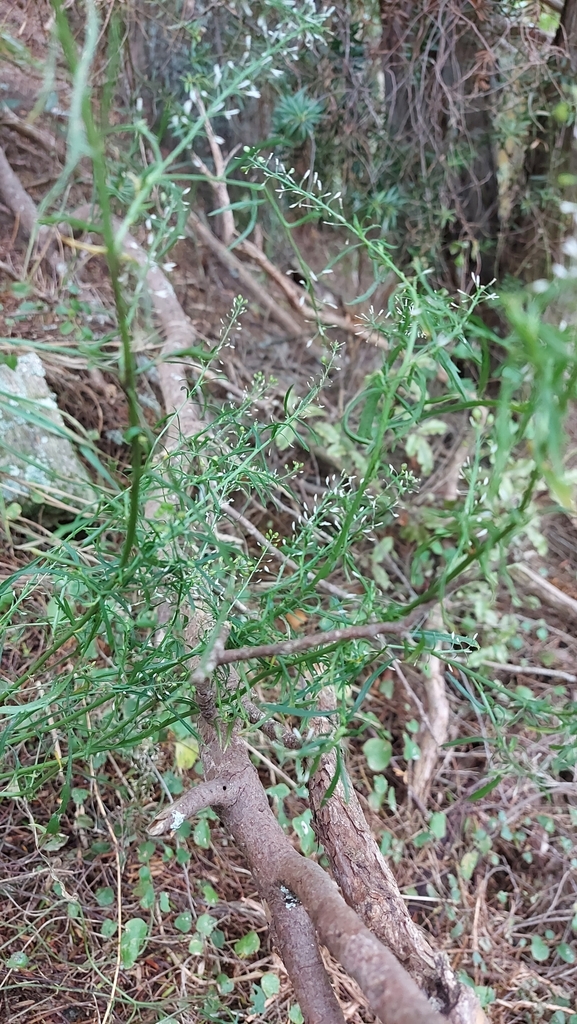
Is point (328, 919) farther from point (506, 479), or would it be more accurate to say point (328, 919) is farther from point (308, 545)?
point (506, 479)

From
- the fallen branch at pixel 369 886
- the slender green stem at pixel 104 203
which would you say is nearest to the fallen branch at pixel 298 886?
the fallen branch at pixel 369 886

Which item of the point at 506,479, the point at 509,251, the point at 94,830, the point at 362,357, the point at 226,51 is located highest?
the point at 226,51

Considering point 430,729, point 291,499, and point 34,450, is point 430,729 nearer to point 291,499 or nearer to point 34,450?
point 291,499

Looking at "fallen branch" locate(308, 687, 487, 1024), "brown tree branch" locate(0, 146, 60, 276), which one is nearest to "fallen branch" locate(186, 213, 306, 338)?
"brown tree branch" locate(0, 146, 60, 276)

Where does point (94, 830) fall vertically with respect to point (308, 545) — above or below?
below

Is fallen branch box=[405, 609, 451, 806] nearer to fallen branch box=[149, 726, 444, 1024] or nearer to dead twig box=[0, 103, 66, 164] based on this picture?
fallen branch box=[149, 726, 444, 1024]

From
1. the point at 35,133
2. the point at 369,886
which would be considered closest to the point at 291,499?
the point at 369,886

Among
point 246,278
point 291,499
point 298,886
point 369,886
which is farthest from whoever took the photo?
point 246,278

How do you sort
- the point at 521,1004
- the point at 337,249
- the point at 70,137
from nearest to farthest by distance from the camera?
the point at 70,137, the point at 521,1004, the point at 337,249

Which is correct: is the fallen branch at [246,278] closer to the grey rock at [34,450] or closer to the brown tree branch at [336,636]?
the grey rock at [34,450]

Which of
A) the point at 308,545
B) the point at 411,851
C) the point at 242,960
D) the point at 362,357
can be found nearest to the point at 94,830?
the point at 242,960

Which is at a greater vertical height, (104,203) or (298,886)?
(104,203)
